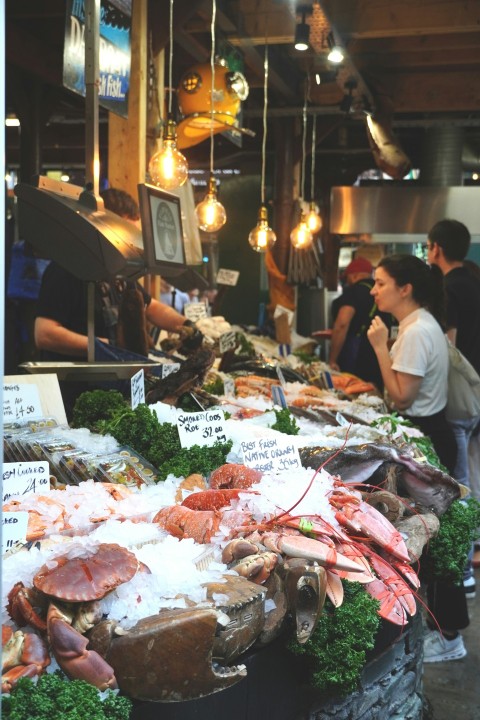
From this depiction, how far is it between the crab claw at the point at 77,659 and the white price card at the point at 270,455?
1.41m

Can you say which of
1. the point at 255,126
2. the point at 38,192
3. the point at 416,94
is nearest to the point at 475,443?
the point at 38,192

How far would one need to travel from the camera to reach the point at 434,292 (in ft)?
17.6

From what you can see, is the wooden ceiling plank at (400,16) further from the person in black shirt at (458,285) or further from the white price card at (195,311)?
the white price card at (195,311)

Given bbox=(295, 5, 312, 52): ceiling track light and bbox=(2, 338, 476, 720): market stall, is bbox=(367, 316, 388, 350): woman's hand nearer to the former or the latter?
bbox=(2, 338, 476, 720): market stall

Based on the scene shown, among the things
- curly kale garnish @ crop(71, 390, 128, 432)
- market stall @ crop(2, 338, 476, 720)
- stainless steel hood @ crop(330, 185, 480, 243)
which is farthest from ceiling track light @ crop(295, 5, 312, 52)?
stainless steel hood @ crop(330, 185, 480, 243)

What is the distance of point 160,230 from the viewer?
472 cm

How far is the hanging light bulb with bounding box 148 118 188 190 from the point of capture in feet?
18.6

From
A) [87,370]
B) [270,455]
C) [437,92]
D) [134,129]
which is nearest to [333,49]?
[134,129]

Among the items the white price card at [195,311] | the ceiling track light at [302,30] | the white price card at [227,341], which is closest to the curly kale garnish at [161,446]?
the white price card at [227,341]

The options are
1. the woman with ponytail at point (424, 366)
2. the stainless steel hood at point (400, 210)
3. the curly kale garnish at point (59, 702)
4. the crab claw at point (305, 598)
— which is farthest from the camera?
the stainless steel hood at point (400, 210)

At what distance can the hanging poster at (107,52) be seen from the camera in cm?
510

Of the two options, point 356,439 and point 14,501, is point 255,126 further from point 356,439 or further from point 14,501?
point 14,501

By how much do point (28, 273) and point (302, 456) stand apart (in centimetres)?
551

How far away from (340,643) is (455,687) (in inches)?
111
